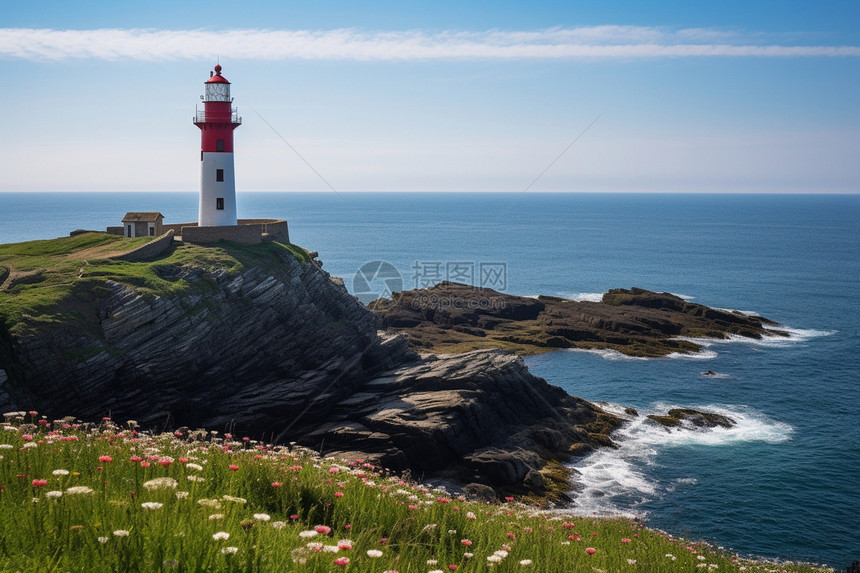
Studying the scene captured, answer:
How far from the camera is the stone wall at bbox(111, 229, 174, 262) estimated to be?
3268 centimetres

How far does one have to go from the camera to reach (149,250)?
33.8 metres

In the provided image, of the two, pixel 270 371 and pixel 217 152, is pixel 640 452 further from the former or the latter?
pixel 217 152

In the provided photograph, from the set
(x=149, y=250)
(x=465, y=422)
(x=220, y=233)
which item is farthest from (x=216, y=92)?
(x=465, y=422)

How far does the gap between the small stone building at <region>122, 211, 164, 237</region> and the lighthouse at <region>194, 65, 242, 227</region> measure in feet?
9.25

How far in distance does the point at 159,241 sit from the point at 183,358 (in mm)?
9177

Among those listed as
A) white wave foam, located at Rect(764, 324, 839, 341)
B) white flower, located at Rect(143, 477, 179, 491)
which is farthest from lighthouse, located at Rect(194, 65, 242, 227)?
white wave foam, located at Rect(764, 324, 839, 341)

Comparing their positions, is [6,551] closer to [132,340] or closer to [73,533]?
[73,533]

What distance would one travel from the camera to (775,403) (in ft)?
146

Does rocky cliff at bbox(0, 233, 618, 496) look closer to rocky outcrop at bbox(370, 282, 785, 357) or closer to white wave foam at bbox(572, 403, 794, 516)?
white wave foam at bbox(572, 403, 794, 516)

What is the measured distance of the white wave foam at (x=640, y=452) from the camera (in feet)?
99.4

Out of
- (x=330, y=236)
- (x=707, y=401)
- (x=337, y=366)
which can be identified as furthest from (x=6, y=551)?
(x=330, y=236)

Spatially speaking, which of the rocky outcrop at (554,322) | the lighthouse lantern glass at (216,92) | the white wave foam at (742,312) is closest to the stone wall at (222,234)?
the lighthouse lantern glass at (216,92)

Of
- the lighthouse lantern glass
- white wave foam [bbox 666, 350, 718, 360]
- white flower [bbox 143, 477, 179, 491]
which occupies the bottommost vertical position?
white wave foam [bbox 666, 350, 718, 360]

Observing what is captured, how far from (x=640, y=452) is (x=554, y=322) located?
28.2 metres
